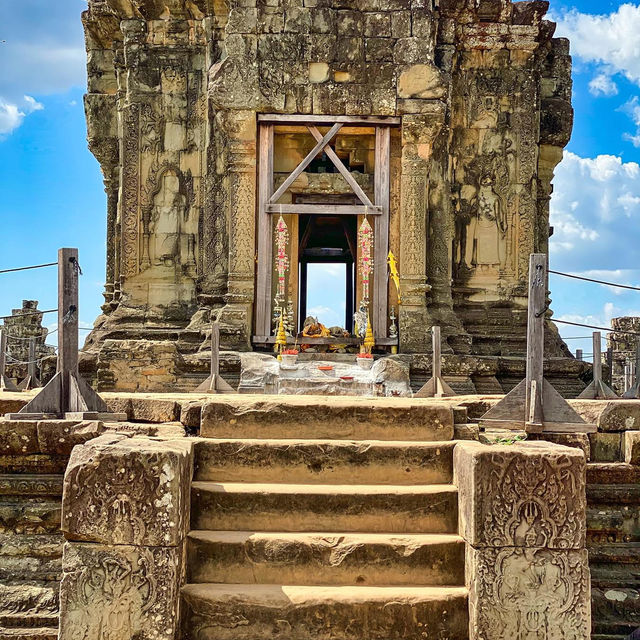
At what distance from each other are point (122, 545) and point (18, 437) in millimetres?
1419

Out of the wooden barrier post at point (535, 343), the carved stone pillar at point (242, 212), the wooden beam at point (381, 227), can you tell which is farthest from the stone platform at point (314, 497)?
the wooden beam at point (381, 227)

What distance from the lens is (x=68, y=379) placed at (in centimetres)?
547

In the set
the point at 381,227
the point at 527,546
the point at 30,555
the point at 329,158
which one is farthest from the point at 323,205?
the point at 527,546

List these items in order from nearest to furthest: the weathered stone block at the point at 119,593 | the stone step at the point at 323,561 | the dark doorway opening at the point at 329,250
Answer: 1. the weathered stone block at the point at 119,593
2. the stone step at the point at 323,561
3. the dark doorway opening at the point at 329,250

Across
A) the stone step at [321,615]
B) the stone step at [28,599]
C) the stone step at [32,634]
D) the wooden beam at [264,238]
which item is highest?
the wooden beam at [264,238]

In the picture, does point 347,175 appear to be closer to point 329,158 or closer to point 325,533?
point 329,158

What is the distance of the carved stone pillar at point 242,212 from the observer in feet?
37.3

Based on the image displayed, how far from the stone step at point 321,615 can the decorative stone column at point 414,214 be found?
7.40 m

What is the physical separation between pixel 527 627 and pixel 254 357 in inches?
284

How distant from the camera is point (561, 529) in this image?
4094mm

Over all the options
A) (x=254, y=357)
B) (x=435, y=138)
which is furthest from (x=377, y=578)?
(x=435, y=138)

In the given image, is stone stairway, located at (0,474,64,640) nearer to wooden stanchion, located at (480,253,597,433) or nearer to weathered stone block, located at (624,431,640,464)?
wooden stanchion, located at (480,253,597,433)

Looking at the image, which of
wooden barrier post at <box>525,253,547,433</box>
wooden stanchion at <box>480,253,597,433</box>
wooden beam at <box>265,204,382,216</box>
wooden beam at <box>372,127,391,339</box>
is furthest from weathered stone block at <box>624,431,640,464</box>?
wooden beam at <box>265,204,382,216</box>

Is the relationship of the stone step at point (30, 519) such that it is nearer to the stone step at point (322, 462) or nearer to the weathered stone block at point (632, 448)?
the stone step at point (322, 462)
